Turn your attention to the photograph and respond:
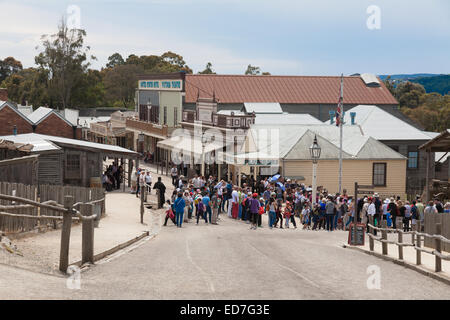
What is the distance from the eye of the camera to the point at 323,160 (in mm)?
35750

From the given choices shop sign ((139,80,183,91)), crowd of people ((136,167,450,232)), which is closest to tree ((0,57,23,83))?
shop sign ((139,80,183,91))

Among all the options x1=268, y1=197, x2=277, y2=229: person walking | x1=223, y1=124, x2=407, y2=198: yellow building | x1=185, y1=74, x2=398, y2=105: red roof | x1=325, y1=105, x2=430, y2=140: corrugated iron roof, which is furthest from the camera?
x1=185, y1=74, x2=398, y2=105: red roof

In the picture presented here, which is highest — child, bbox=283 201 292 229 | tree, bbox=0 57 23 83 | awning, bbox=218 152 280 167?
tree, bbox=0 57 23 83

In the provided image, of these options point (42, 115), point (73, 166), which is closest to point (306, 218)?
point (73, 166)

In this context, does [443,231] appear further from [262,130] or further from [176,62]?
[176,62]

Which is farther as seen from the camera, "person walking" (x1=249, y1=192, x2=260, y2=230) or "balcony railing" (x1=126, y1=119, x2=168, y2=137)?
"balcony railing" (x1=126, y1=119, x2=168, y2=137)

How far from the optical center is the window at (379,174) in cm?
3681

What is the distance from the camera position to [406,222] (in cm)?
2475

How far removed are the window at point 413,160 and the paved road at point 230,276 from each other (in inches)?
1084

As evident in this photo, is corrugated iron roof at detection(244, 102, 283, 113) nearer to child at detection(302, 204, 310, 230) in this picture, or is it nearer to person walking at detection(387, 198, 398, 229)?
child at detection(302, 204, 310, 230)

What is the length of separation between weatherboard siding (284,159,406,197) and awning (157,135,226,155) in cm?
699

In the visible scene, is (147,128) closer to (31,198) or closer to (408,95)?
(31,198)

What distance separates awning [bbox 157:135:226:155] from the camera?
4134cm

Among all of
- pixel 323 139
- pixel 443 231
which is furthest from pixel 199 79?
pixel 443 231
